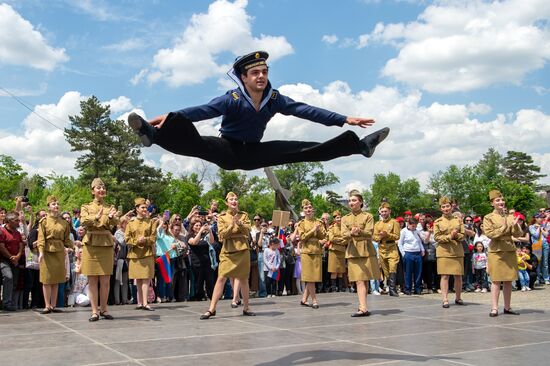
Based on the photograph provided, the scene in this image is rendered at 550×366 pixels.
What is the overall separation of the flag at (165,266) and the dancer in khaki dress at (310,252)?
10.4 ft

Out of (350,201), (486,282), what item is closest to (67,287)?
(350,201)

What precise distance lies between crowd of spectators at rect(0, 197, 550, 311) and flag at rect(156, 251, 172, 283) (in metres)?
0.07

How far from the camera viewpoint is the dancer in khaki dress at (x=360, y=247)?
34.1 feet

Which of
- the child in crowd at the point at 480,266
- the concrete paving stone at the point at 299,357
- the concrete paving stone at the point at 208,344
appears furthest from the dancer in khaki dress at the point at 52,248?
the child in crowd at the point at 480,266

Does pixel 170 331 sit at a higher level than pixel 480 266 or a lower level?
lower

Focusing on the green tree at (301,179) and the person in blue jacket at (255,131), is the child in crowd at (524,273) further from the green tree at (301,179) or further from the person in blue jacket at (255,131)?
the green tree at (301,179)

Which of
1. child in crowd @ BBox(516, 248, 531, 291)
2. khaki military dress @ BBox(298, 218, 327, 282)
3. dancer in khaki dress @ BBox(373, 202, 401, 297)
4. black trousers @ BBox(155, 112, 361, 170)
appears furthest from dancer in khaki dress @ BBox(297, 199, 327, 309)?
child in crowd @ BBox(516, 248, 531, 291)

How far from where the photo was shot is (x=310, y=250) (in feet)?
39.7

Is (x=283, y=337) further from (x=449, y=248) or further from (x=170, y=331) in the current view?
(x=449, y=248)

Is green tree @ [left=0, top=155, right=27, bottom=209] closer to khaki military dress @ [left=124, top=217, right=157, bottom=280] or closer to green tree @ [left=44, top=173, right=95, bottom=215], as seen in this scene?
green tree @ [left=44, top=173, right=95, bottom=215]

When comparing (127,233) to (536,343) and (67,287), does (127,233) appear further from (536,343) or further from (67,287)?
(536,343)

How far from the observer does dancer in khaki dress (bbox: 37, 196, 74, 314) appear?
34.4 feet

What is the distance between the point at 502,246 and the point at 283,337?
4.82 meters

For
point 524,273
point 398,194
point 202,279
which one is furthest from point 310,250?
point 398,194
